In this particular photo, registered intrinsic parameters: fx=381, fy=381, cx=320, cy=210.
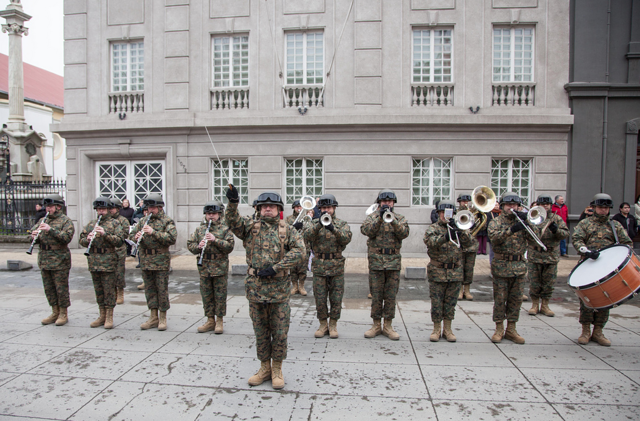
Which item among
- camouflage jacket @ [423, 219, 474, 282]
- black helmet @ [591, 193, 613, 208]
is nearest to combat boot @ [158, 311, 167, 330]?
camouflage jacket @ [423, 219, 474, 282]

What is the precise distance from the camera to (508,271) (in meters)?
5.75

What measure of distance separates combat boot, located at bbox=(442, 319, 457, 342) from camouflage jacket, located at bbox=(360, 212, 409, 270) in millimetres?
1092

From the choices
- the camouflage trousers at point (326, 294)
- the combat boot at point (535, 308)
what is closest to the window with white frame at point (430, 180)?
the combat boot at point (535, 308)

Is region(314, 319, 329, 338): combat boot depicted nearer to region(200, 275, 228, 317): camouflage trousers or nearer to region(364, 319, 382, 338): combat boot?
region(364, 319, 382, 338): combat boot

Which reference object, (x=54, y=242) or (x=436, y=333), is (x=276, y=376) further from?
(x=54, y=242)

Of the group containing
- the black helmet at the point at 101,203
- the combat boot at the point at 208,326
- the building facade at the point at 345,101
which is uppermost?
the building facade at the point at 345,101

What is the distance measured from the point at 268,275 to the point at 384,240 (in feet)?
7.61

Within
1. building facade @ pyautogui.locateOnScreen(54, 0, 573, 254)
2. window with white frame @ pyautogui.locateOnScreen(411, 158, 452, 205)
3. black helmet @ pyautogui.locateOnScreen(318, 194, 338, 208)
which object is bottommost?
black helmet @ pyautogui.locateOnScreen(318, 194, 338, 208)

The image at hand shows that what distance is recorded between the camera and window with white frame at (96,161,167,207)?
1438cm

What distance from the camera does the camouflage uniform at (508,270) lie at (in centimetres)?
575

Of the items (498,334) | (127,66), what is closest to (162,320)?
(498,334)

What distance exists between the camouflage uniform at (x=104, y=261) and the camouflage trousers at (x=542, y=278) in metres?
7.52

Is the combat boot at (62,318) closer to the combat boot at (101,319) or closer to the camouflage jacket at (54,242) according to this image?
the combat boot at (101,319)

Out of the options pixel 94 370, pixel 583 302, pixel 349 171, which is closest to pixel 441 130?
pixel 349 171
